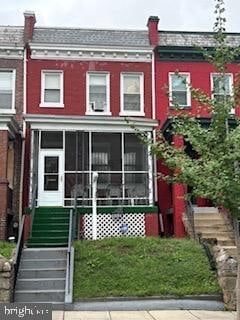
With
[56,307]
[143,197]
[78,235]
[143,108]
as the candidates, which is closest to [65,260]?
[56,307]

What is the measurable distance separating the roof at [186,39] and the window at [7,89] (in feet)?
22.2

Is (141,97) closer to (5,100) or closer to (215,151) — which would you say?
(5,100)

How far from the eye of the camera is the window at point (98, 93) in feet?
70.6

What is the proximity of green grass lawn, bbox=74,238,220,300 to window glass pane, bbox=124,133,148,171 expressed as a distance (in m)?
5.95

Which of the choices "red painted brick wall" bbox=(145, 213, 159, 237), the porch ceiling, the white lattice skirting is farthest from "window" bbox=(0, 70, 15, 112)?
"red painted brick wall" bbox=(145, 213, 159, 237)

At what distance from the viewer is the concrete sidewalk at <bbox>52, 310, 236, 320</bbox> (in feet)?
32.9

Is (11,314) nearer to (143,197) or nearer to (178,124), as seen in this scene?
(178,124)

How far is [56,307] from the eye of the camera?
1091cm

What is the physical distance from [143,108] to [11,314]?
1515cm

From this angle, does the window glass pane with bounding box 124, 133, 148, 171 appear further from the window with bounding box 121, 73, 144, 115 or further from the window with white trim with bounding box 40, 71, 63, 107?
the window with white trim with bounding box 40, 71, 63, 107

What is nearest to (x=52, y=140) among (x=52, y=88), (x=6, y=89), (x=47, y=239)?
(x=52, y=88)

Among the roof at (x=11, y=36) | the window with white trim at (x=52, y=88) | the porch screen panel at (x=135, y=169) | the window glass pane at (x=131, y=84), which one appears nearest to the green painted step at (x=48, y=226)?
the porch screen panel at (x=135, y=169)

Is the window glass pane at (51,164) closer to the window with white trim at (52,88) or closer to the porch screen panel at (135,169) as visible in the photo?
the porch screen panel at (135,169)

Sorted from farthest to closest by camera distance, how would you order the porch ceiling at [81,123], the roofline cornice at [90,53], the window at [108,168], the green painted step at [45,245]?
the roofline cornice at [90,53] < the window at [108,168] < the porch ceiling at [81,123] < the green painted step at [45,245]
